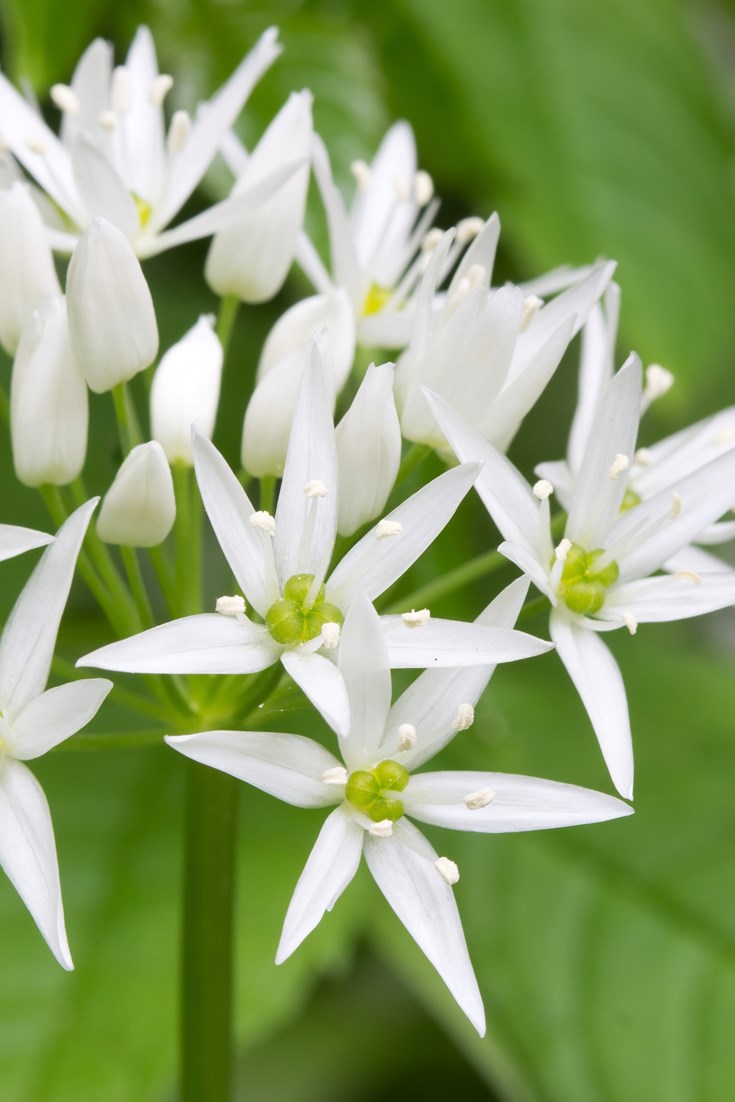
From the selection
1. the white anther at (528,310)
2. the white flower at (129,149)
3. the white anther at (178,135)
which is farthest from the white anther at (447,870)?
the white anther at (178,135)

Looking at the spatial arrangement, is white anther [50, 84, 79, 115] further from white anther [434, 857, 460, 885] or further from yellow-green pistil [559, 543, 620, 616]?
white anther [434, 857, 460, 885]

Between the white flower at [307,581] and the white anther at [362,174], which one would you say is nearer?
the white flower at [307,581]

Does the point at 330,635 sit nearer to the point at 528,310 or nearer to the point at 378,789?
the point at 378,789

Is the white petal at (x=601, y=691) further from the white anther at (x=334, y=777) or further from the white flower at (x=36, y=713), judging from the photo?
the white flower at (x=36, y=713)

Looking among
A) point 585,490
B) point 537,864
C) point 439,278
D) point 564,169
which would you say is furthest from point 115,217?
point 537,864

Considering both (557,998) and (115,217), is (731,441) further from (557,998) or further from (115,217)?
(557,998)

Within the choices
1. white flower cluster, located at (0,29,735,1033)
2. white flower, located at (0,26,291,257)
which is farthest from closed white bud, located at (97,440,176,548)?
white flower, located at (0,26,291,257)

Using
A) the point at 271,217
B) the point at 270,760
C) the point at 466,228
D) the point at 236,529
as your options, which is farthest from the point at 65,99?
the point at 270,760
